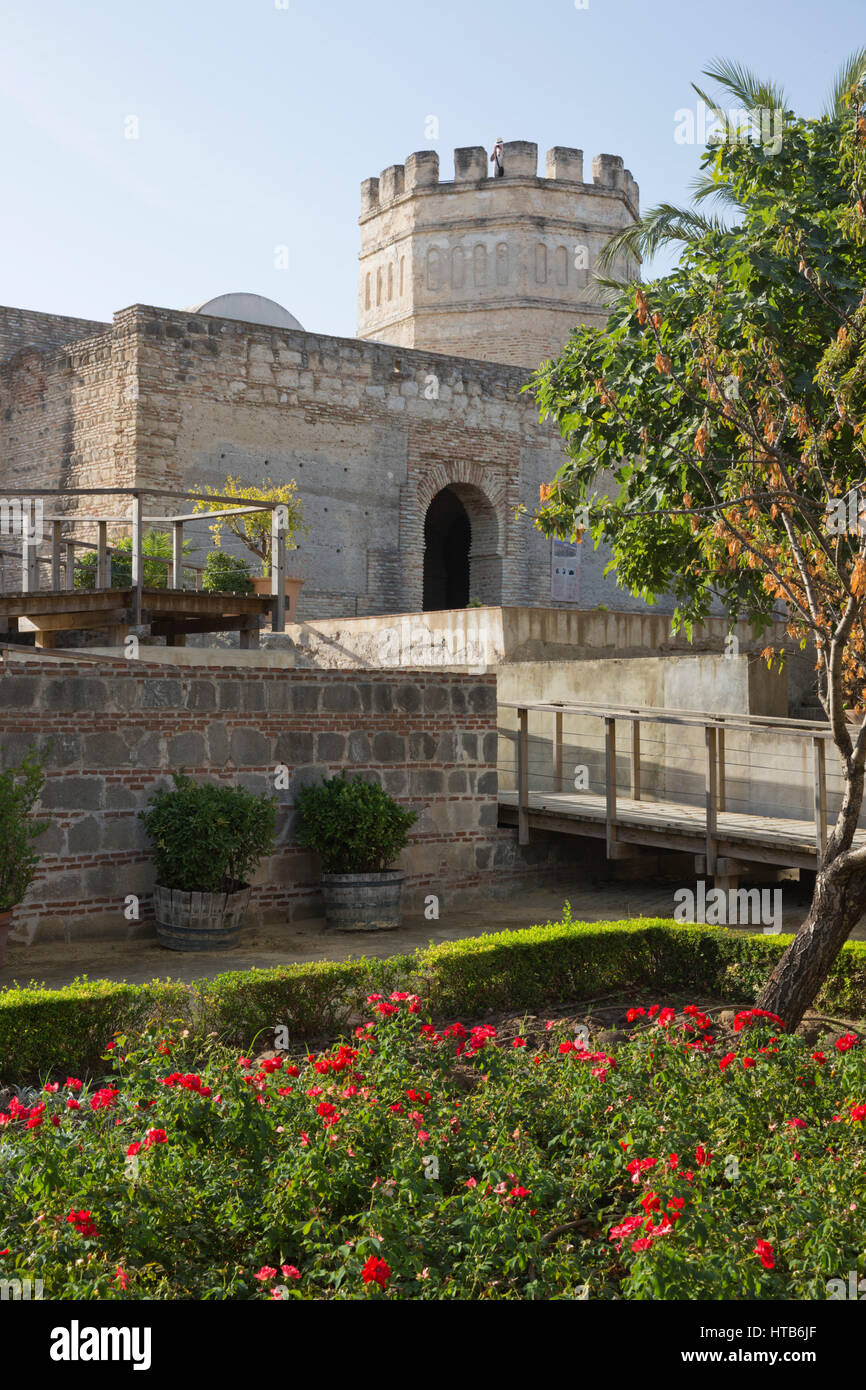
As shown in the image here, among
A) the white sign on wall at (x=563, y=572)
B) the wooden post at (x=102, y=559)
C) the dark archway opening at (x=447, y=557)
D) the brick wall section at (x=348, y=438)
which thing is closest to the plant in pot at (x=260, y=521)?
the brick wall section at (x=348, y=438)

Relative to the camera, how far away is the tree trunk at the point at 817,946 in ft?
21.0

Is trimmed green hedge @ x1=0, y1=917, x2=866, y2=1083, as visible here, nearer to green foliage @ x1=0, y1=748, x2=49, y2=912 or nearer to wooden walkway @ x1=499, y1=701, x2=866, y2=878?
green foliage @ x1=0, y1=748, x2=49, y2=912

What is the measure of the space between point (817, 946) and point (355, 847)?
4.98 m

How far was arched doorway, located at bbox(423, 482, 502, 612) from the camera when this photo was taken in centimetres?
2691

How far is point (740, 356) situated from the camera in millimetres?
7348

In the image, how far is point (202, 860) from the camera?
31.6ft

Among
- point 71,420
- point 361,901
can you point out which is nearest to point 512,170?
point 71,420

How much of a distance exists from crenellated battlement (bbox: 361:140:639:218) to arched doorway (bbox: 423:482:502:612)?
10476 mm

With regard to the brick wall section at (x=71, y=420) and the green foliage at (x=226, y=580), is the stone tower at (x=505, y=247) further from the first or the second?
the green foliage at (x=226, y=580)

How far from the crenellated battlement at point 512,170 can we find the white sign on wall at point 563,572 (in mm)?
12183

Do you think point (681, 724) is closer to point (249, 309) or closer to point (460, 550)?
point (460, 550)
